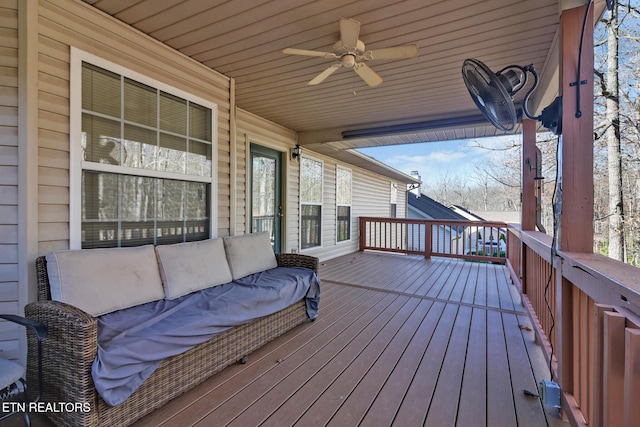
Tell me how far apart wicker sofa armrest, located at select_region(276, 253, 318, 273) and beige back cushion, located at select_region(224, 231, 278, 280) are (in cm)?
7

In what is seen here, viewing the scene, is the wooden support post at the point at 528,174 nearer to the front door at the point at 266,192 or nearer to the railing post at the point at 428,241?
the railing post at the point at 428,241

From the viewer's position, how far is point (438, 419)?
5.32 ft

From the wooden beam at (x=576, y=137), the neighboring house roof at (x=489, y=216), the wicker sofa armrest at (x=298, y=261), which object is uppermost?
the wooden beam at (x=576, y=137)

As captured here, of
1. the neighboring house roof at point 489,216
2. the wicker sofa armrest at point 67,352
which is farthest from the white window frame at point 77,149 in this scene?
the neighboring house roof at point 489,216

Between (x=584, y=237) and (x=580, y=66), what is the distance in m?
0.92

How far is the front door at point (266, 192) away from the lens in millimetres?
4680

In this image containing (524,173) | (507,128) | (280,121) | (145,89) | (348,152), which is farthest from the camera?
(348,152)

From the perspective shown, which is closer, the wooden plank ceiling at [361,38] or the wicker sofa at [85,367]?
the wicker sofa at [85,367]

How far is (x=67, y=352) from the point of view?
4.70 ft

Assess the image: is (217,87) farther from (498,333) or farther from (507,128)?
(498,333)

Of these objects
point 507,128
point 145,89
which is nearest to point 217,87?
point 145,89

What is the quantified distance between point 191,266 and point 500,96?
2.64m

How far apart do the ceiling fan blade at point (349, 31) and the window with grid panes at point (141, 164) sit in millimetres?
1748

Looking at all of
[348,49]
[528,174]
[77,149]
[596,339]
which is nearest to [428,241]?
[528,174]
